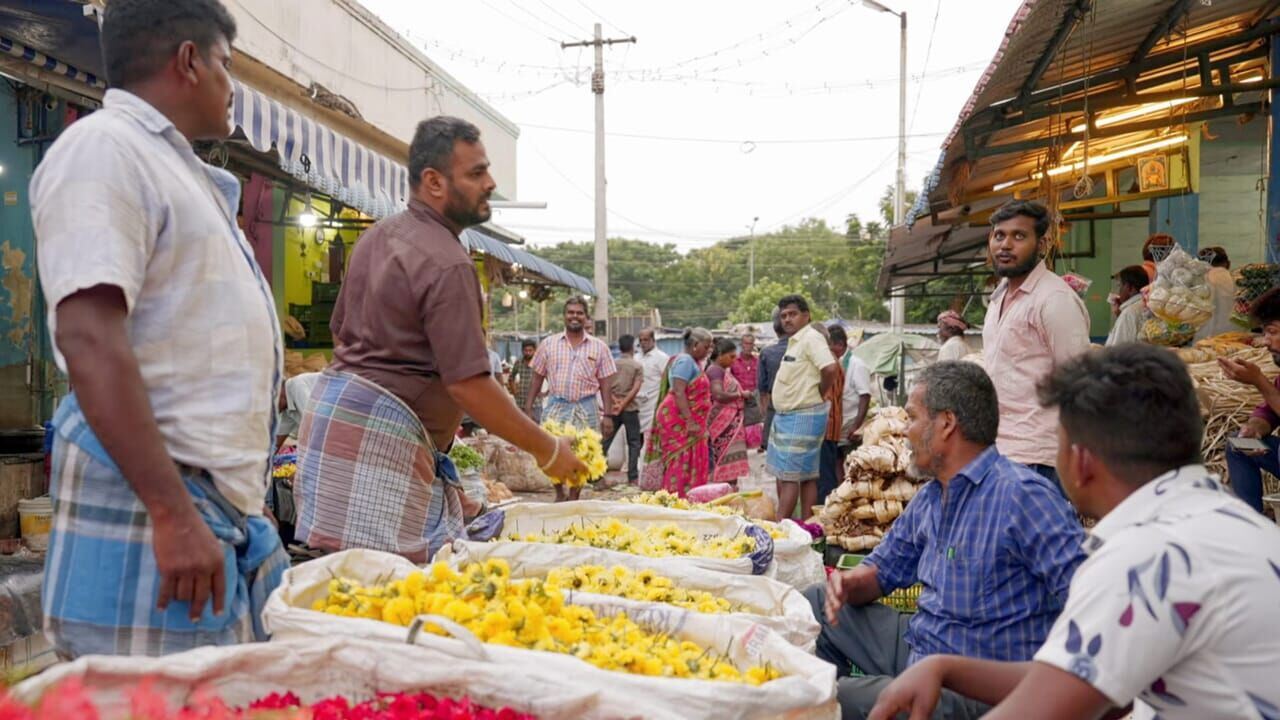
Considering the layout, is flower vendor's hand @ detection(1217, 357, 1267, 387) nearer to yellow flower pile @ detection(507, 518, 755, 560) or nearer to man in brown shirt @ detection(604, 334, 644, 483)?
yellow flower pile @ detection(507, 518, 755, 560)

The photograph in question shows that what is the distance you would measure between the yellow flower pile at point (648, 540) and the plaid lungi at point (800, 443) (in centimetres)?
403

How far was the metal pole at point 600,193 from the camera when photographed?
22.3 metres

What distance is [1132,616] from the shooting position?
69.4 inches

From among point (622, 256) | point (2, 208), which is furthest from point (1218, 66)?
point (622, 256)

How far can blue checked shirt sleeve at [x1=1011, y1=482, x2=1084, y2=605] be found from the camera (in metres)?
2.88

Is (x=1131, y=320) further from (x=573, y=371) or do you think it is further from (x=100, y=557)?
(x=100, y=557)

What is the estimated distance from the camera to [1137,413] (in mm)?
1946

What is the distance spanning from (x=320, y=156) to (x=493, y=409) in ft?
15.4

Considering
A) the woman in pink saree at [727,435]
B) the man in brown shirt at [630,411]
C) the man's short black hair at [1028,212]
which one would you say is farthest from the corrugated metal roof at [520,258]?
the man's short black hair at [1028,212]

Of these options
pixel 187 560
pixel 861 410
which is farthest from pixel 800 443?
pixel 187 560

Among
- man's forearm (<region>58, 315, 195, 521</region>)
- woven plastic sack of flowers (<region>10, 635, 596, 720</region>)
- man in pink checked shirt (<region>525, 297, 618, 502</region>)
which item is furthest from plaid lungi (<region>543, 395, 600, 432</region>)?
man's forearm (<region>58, 315, 195, 521</region>)

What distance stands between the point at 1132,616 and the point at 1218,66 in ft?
21.9

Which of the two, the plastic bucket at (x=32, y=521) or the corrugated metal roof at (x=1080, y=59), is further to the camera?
the corrugated metal roof at (x=1080, y=59)

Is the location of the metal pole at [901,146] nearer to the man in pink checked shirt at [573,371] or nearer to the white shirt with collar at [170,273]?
the man in pink checked shirt at [573,371]
